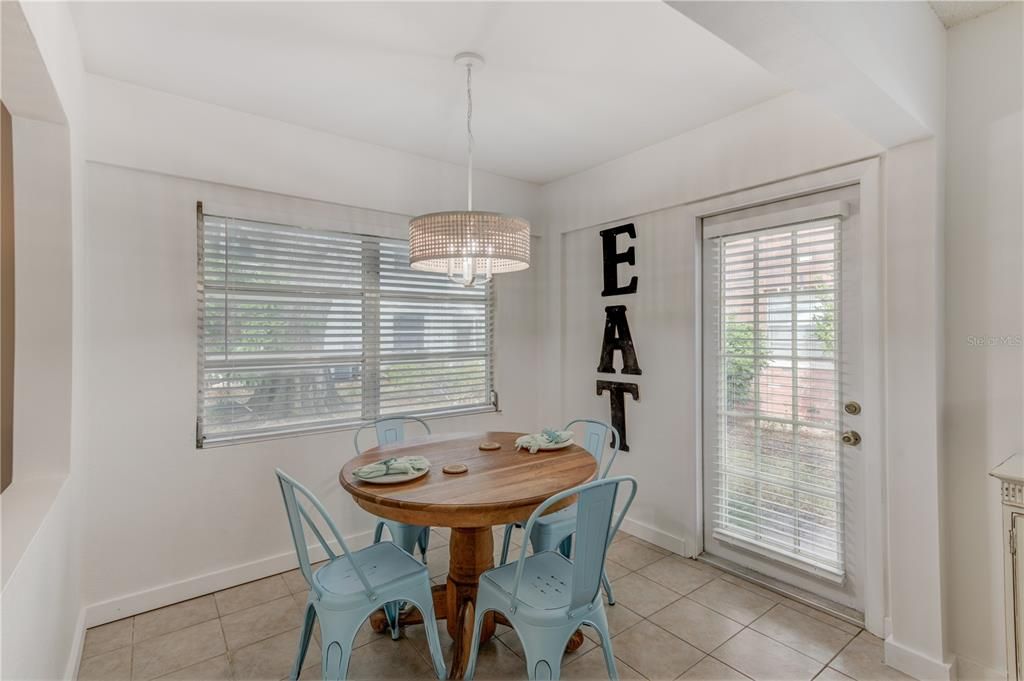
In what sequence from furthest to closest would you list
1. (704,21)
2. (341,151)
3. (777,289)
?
(341,151), (777,289), (704,21)

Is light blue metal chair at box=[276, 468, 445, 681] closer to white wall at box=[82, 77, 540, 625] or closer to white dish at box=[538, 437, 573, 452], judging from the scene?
white dish at box=[538, 437, 573, 452]

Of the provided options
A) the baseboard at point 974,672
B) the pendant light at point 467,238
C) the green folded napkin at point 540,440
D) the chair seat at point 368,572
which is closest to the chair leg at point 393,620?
the chair seat at point 368,572

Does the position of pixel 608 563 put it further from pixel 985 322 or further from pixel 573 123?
pixel 573 123

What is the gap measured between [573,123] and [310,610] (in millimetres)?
2774

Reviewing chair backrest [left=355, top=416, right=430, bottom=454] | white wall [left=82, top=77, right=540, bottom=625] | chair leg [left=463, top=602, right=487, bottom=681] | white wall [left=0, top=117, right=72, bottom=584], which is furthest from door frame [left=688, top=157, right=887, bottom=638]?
white wall [left=0, top=117, right=72, bottom=584]

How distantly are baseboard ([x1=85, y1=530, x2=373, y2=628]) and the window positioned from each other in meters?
0.72

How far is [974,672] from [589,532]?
1770 millimetres

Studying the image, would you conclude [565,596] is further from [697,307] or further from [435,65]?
[435,65]

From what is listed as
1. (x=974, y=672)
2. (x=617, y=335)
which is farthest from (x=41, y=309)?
(x=974, y=672)

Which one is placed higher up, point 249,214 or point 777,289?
point 249,214

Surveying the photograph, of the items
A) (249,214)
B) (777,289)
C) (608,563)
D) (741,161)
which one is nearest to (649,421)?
(608,563)

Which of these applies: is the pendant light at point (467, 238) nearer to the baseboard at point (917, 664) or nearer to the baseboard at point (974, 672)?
the baseboard at point (917, 664)

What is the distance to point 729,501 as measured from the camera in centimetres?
292

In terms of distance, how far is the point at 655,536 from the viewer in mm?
3225
